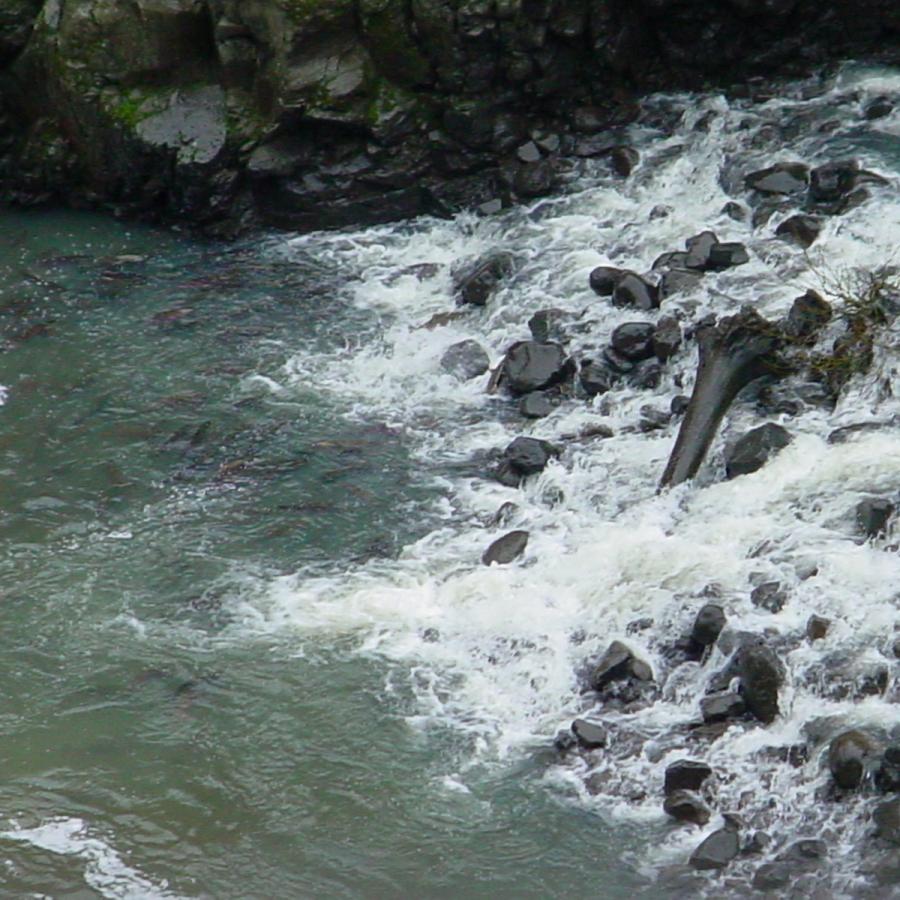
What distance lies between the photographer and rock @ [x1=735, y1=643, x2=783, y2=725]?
28.1ft

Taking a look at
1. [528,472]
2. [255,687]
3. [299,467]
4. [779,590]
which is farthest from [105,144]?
[779,590]

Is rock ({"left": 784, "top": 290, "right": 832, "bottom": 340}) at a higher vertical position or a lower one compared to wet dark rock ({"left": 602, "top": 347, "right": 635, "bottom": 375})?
higher

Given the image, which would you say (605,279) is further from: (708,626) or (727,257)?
(708,626)

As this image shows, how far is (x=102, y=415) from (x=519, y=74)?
16.3 ft

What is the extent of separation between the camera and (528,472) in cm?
1097

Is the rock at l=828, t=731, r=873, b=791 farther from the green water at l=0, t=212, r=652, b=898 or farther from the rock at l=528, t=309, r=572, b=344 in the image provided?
the rock at l=528, t=309, r=572, b=344

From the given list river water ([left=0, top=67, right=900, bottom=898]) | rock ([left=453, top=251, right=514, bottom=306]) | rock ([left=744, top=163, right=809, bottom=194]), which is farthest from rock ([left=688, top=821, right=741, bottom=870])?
rock ([left=744, top=163, right=809, bottom=194])

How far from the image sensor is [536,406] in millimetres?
11656

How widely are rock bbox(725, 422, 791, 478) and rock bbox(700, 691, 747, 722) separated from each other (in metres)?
2.04

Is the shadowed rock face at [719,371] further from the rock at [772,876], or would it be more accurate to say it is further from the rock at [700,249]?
the rock at [772,876]

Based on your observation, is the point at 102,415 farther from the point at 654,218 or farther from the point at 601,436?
the point at 654,218

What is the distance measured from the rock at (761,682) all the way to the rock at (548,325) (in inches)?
166

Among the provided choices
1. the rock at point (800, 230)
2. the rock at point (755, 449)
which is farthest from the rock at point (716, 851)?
the rock at point (800, 230)

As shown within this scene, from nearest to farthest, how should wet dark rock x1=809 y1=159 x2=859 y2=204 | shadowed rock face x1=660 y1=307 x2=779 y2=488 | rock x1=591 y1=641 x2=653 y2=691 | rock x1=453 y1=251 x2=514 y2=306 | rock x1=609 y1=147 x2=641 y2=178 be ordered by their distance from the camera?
rock x1=591 y1=641 x2=653 y2=691
shadowed rock face x1=660 y1=307 x2=779 y2=488
wet dark rock x1=809 y1=159 x2=859 y2=204
rock x1=453 y1=251 x2=514 y2=306
rock x1=609 y1=147 x2=641 y2=178
